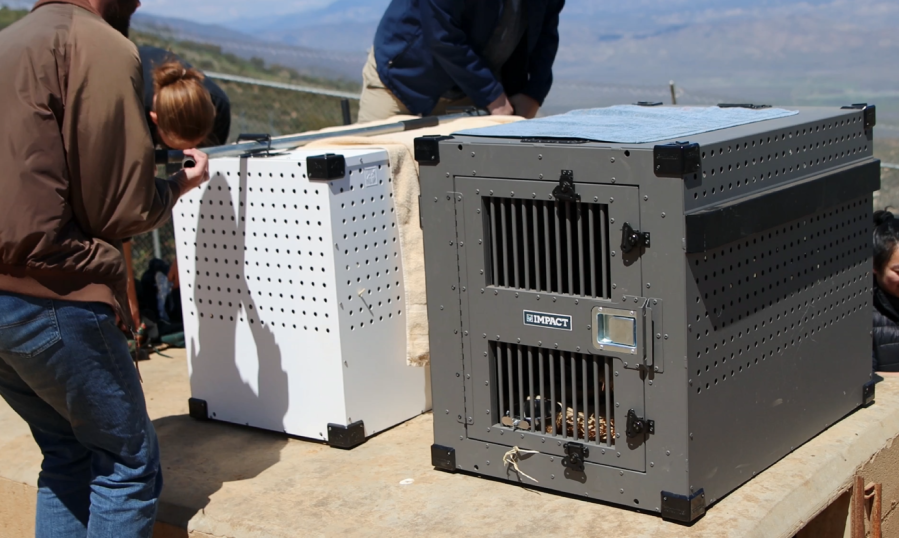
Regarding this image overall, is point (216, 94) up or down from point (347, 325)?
up

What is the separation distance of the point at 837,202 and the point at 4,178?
2387mm

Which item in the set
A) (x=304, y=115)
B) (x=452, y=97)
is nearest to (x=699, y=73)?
(x=304, y=115)

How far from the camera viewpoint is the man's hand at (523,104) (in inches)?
190

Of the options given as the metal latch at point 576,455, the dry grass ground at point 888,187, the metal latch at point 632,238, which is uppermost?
the metal latch at point 632,238

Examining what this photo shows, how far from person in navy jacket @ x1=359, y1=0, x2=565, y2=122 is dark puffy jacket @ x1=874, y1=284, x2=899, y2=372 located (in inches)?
70.7

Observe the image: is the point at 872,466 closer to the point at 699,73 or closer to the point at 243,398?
the point at 243,398

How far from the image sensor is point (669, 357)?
8.46 feet

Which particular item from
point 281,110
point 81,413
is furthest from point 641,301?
point 281,110

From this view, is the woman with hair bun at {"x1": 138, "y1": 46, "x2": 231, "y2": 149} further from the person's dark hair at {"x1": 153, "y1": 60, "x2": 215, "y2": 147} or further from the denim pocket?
the denim pocket

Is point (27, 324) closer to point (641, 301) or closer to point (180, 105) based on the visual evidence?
point (180, 105)

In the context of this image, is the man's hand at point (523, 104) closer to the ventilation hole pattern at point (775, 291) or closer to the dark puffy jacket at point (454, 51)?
the dark puffy jacket at point (454, 51)

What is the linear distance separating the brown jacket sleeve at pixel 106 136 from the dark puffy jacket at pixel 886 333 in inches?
110

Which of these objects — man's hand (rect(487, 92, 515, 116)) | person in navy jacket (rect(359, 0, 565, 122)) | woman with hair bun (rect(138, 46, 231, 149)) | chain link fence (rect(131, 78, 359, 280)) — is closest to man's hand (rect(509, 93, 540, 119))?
person in navy jacket (rect(359, 0, 565, 122))

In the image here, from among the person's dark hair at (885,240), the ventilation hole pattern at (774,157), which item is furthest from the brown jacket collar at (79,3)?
the person's dark hair at (885,240)
